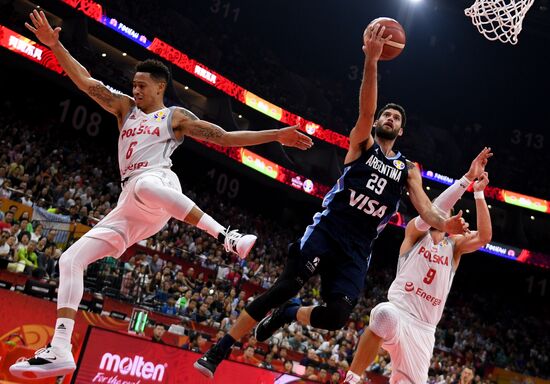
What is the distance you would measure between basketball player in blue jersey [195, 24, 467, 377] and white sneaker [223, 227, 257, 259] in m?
0.53

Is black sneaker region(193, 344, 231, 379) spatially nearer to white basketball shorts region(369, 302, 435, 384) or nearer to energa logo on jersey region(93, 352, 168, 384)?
white basketball shorts region(369, 302, 435, 384)

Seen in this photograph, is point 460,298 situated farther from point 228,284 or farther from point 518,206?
point 228,284

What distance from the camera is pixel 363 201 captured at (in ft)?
19.7

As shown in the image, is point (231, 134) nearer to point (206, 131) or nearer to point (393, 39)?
point (206, 131)

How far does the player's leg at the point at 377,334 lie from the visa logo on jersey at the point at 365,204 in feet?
4.27

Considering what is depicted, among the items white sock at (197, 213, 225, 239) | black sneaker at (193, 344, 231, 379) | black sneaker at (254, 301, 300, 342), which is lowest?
black sneaker at (193, 344, 231, 379)

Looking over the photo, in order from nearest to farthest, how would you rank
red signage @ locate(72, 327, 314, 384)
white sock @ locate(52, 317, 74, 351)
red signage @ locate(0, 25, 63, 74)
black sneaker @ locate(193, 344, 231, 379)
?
white sock @ locate(52, 317, 74, 351) < black sneaker @ locate(193, 344, 231, 379) < red signage @ locate(72, 327, 314, 384) < red signage @ locate(0, 25, 63, 74)

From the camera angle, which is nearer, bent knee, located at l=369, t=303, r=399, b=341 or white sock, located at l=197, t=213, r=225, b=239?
white sock, located at l=197, t=213, r=225, b=239

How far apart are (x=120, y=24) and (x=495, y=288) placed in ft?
85.0

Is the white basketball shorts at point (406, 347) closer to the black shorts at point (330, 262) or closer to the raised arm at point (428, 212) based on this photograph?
the black shorts at point (330, 262)

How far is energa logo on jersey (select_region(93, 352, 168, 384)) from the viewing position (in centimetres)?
756

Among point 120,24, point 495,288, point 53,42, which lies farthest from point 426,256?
point 495,288

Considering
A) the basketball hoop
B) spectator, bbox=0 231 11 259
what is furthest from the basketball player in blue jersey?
spectator, bbox=0 231 11 259

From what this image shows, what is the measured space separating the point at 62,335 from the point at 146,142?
196 centimetres
